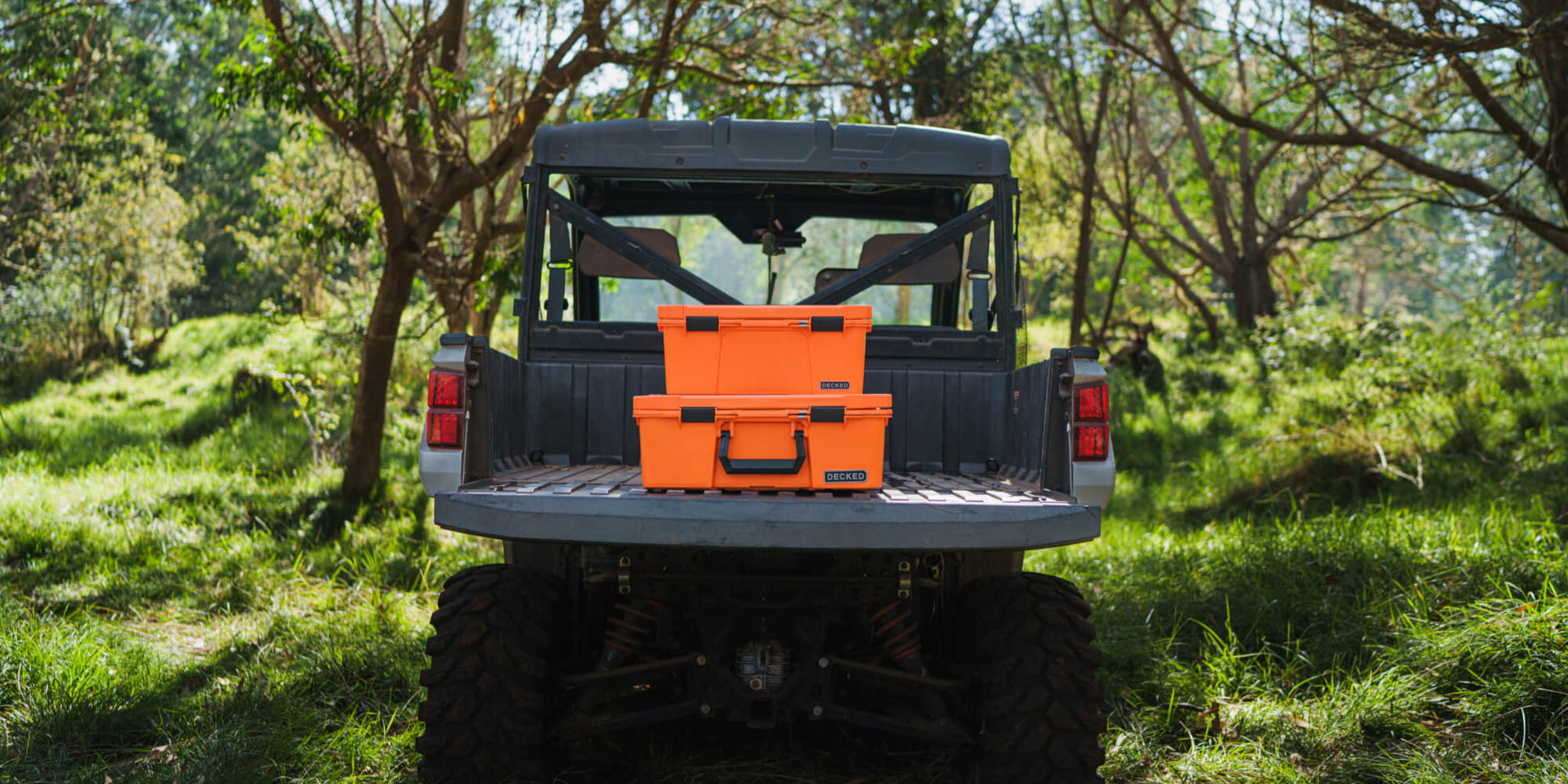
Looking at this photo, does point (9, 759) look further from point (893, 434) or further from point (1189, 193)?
point (1189, 193)

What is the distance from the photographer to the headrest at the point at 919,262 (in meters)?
4.62

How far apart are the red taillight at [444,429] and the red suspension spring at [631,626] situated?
2.63ft

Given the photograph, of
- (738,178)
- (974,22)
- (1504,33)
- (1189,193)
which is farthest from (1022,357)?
(1189,193)

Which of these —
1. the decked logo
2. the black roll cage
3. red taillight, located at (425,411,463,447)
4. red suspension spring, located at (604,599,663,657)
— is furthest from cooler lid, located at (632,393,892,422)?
the black roll cage

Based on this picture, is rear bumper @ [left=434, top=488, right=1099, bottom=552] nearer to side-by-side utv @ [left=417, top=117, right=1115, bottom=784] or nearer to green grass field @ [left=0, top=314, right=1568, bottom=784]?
side-by-side utv @ [left=417, top=117, right=1115, bottom=784]

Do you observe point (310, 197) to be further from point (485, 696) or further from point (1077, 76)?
point (485, 696)

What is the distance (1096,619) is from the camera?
5.80 m

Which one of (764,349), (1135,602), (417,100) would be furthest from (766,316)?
(417,100)

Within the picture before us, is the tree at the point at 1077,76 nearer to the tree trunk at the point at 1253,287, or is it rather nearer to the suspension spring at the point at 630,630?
the tree trunk at the point at 1253,287

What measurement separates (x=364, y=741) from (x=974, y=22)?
12902mm

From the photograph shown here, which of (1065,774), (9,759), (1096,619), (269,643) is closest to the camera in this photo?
(1065,774)

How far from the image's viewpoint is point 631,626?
146 inches

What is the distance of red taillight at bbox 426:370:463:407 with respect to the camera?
3.23 meters

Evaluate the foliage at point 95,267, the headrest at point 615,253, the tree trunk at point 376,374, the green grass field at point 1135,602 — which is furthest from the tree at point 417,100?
the foliage at point 95,267
